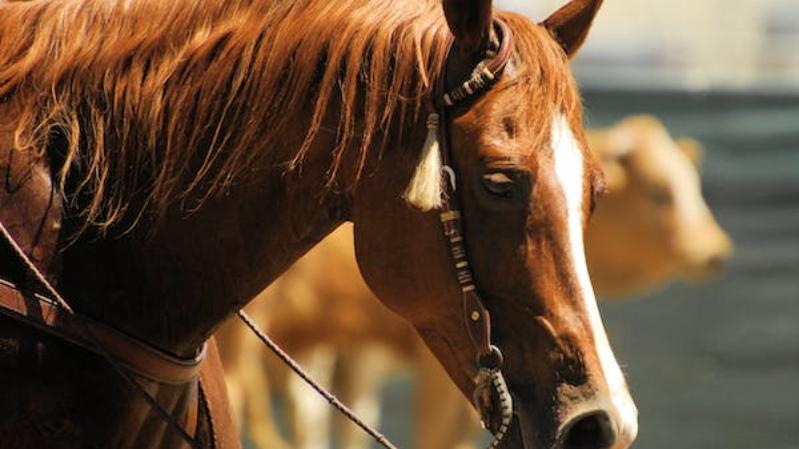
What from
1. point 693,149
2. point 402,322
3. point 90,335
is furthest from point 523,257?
point 693,149

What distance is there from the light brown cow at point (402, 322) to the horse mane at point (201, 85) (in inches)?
183

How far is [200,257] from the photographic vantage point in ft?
7.68

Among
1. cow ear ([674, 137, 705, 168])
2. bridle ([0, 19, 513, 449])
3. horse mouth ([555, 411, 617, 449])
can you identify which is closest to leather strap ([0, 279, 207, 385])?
bridle ([0, 19, 513, 449])

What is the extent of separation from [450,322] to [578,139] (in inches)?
10.9

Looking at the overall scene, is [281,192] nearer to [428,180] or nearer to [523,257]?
[428,180]

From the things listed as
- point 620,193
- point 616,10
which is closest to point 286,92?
point 620,193

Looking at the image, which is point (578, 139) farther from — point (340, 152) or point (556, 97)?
point (340, 152)

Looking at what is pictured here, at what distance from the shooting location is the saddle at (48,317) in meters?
2.26

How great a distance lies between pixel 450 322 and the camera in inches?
87.5

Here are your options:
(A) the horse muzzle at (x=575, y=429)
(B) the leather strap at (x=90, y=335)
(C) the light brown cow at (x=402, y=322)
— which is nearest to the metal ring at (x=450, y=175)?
(A) the horse muzzle at (x=575, y=429)

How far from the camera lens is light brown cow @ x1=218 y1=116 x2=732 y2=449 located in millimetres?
7180

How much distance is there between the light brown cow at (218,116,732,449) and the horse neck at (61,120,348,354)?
4.65 metres

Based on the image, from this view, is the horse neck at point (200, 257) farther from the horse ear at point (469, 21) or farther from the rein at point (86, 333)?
the horse ear at point (469, 21)

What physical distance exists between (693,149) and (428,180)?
17.6 feet
